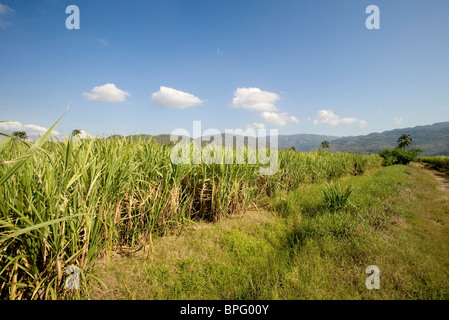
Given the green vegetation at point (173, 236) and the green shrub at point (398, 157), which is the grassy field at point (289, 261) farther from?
the green shrub at point (398, 157)

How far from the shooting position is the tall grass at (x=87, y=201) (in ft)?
4.91

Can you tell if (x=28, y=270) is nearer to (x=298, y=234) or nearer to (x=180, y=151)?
(x=180, y=151)

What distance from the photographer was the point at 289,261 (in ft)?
8.66

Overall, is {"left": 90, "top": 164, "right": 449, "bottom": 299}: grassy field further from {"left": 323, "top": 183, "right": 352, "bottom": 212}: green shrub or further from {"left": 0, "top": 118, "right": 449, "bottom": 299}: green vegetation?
{"left": 323, "top": 183, "right": 352, "bottom": 212}: green shrub

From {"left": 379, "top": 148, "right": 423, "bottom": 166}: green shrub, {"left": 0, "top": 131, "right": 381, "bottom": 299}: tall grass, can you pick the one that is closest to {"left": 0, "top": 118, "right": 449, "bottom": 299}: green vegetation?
{"left": 0, "top": 131, "right": 381, "bottom": 299}: tall grass

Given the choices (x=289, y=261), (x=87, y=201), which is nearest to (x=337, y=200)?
(x=289, y=261)

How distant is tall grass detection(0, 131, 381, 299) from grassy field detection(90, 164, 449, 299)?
38 centimetres

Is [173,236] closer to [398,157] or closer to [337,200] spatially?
[337,200]

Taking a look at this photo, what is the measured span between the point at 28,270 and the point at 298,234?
386cm

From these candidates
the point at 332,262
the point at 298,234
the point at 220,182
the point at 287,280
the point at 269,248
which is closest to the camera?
the point at 287,280
